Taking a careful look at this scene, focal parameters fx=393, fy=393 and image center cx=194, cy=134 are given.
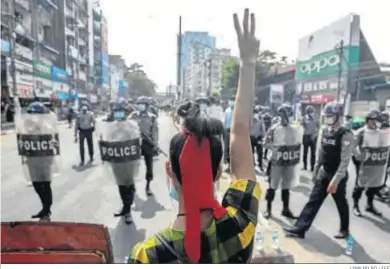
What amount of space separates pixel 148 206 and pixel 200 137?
3.41 m

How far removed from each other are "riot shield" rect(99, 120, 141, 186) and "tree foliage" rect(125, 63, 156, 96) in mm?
358

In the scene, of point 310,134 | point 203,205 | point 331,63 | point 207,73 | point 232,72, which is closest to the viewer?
point 203,205

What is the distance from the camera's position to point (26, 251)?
163 cm

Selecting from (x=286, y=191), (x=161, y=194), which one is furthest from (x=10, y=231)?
(x=161, y=194)

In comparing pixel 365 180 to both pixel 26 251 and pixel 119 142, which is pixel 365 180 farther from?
pixel 26 251

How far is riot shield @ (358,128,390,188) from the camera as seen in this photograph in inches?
144

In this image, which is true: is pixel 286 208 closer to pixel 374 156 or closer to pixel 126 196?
pixel 374 156

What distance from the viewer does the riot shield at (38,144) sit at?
11.1 feet

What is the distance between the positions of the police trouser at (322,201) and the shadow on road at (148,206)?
144 centimetres

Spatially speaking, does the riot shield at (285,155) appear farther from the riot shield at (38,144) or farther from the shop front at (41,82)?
the shop front at (41,82)

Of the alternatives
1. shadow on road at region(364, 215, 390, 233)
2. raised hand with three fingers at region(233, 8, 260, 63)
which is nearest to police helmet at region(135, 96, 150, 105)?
shadow on road at region(364, 215, 390, 233)

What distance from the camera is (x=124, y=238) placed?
316cm

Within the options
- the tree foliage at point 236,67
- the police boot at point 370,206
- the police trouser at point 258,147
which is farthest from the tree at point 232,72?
the police trouser at point 258,147

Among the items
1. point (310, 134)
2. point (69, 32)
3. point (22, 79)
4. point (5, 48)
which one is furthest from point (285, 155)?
point (5, 48)
